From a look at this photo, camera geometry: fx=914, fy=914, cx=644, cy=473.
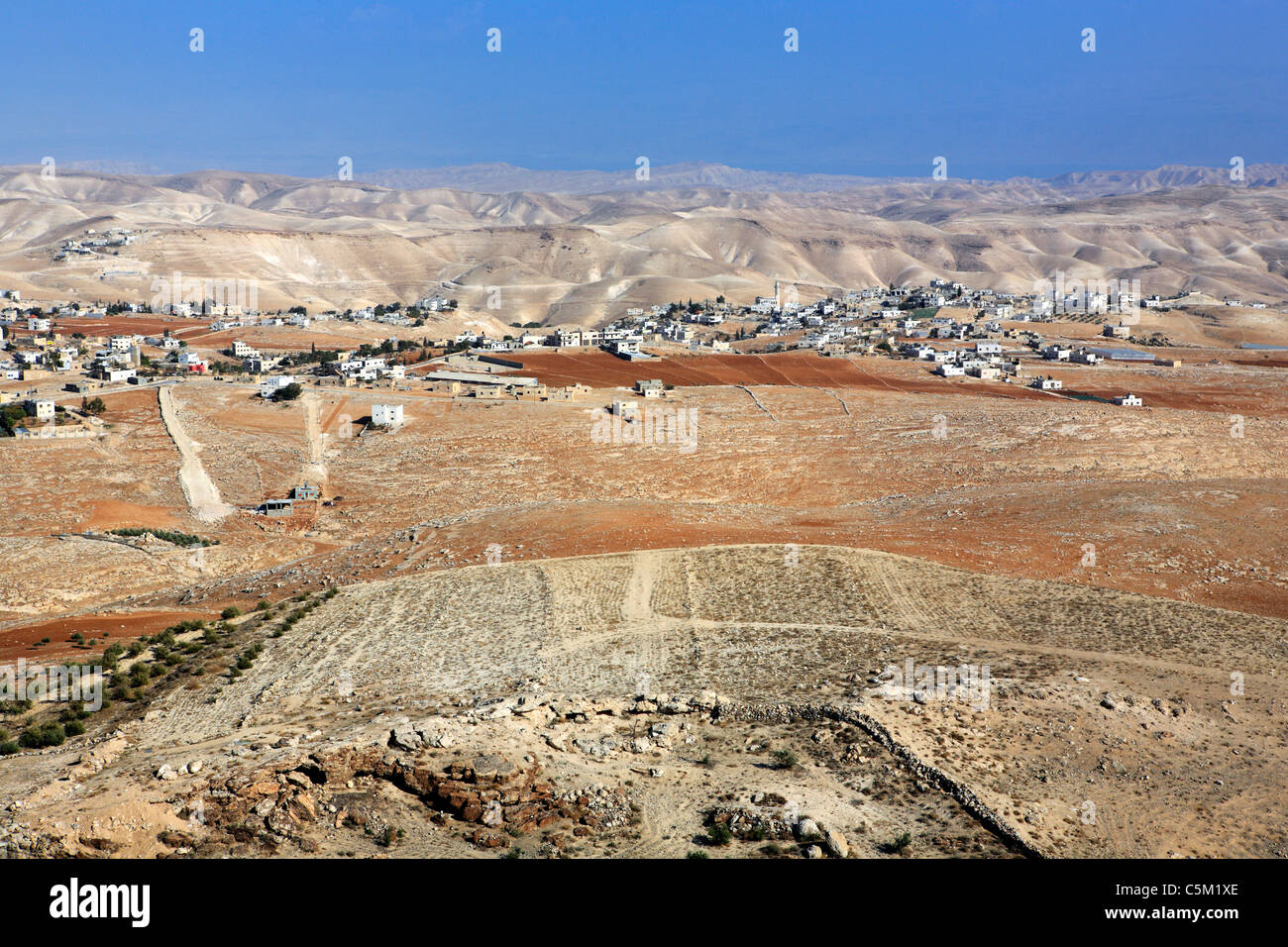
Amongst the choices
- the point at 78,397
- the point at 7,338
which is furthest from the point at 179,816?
the point at 7,338

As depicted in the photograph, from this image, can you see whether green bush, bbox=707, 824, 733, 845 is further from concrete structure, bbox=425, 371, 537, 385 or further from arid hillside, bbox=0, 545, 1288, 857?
concrete structure, bbox=425, 371, 537, 385

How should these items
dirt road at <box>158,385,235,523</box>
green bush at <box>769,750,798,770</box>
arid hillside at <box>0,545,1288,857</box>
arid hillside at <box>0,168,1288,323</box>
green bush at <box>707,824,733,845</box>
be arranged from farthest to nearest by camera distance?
arid hillside at <box>0,168,1288,323</box> → dirt road at <box>158,385,235,523</box> → green bush at <box>769,750,798,770</box> → arid hillside at <box>0,545,1288,857</box> → green bush at <box>707,824,733,845</box>

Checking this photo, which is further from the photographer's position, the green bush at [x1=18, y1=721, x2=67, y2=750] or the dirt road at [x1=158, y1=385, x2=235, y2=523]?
the dirt road at [x1=158, y1=385, x2=235, y2=523]

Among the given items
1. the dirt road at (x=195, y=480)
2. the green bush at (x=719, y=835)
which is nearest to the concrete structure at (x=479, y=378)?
the dirt road at (x=195, y=480)

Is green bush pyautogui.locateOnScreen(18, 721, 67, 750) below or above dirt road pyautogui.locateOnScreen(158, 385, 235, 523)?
below

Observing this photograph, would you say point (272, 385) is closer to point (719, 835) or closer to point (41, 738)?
point (41, 738)

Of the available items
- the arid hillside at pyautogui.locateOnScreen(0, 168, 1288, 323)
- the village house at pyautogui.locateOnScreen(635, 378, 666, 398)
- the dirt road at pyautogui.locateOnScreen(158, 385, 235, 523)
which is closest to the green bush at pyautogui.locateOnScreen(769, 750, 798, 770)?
the dirt road at pyautogui.locateOnScreen(158, 385, 235, 523)

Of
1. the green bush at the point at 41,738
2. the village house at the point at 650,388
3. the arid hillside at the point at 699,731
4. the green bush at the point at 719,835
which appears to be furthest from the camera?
the village house at the point at 650,388

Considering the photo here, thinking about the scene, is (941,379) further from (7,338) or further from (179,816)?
(7,338)

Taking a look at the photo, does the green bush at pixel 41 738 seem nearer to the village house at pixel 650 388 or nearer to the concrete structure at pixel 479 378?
the village house at pixel 650 388
